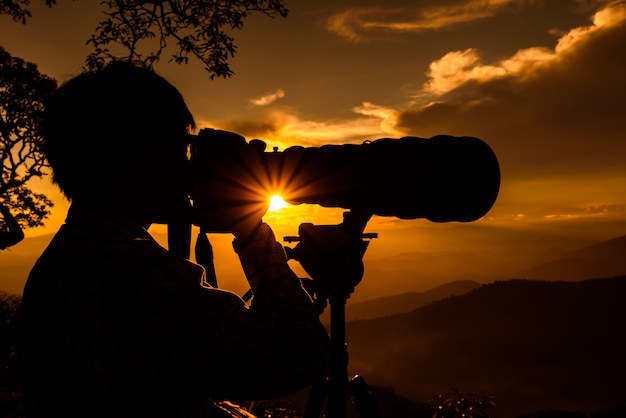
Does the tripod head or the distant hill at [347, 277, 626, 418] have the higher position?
the tripod head

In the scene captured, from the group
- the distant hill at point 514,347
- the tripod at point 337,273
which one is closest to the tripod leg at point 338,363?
the tripod at point 337,273

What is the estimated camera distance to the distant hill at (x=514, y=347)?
74.3 meters

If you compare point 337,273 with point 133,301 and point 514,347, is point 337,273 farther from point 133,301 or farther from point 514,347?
point 514,347

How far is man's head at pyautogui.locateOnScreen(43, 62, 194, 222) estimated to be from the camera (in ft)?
4.67

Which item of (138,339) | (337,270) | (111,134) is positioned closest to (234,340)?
(138,339)

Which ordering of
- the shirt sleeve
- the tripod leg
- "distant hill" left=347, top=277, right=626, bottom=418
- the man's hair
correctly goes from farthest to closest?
"distant hill" left=347, top=277, right=626, bottom=418 < the tripod leg < the man's hair < the shirt sleeve

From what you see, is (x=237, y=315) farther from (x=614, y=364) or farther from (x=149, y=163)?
(x=614, y=364)

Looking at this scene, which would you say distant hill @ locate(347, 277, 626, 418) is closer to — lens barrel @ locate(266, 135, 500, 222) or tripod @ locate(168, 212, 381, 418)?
tripod @ locate(168, 212, 381, 418)

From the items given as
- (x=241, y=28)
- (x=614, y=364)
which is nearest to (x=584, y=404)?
(x=614, y=364)

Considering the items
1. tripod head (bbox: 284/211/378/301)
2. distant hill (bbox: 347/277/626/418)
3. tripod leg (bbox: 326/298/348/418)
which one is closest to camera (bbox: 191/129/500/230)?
tripod head (bbox: 284/211/378/301)

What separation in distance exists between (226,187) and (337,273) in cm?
72

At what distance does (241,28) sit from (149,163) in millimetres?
6008

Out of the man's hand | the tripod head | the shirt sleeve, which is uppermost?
the man's hand

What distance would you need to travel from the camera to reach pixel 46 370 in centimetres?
124
